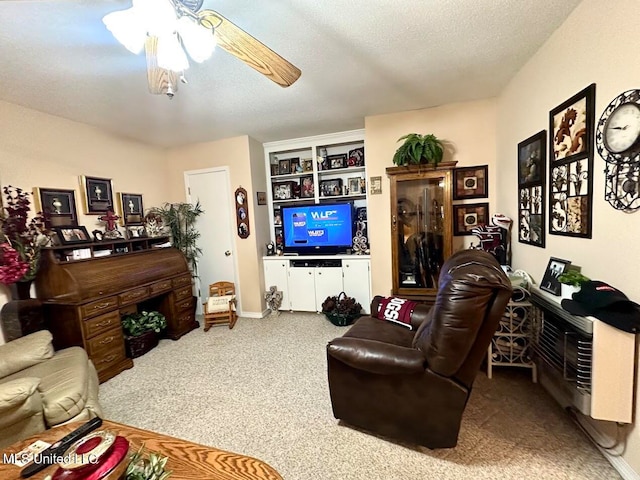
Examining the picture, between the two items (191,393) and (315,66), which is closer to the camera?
(315,66)

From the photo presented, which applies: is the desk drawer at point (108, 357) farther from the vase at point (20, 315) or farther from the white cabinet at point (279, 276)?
the white cabinet at point (279, 276)

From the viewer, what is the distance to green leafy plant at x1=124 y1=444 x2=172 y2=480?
905mm

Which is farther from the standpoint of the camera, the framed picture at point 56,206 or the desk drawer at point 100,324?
the framed picture at point 56,206

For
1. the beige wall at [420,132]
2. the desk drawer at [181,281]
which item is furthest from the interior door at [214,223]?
the beige wall at [420,132]

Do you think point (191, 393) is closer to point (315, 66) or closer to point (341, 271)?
point (341, 271)

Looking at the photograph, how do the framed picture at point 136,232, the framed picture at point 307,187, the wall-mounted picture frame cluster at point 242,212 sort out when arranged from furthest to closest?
the framed picture at point 307,187
the wall-mounted picture frame cluster at point 242,212
the framed picture at point 136,232

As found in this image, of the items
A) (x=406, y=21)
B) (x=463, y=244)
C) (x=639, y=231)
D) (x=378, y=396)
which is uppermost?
(x=406, y=21)

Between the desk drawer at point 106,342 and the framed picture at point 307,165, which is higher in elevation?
the framed picture at point 307,165

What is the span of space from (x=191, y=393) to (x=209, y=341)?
3.30 feet

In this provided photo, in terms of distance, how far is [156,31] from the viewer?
1.17 metres

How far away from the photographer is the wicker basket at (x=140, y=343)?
9.34 ft

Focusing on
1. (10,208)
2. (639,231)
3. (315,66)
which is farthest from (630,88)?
(10,208)

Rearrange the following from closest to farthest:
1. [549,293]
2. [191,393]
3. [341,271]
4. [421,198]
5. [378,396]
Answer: [378,396] → [549,293] → [191,393] → [421,198] → [341,271]

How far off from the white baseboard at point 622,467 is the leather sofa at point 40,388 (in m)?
2.92
